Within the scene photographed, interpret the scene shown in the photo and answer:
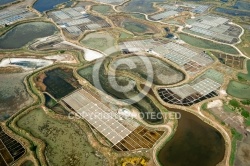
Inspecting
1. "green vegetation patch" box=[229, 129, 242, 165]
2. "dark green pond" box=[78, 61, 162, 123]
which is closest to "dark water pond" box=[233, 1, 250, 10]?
"dark green pond" box=[78, 61, 162, 123]

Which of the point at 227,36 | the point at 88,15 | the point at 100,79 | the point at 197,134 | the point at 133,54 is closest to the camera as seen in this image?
the point at 197,134

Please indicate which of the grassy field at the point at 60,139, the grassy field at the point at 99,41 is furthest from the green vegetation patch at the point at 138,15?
the grassy field at the point at 60,139

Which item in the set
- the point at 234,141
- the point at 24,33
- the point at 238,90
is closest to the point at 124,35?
the point at 24,33

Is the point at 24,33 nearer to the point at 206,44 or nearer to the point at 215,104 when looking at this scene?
the point at 206,44

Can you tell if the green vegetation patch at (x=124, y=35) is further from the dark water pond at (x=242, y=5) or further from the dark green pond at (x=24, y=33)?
the dark water pond at (x=242, y=5)

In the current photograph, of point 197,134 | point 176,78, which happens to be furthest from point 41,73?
point 197,134

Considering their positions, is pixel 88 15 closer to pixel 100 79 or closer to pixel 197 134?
pixel 100 79

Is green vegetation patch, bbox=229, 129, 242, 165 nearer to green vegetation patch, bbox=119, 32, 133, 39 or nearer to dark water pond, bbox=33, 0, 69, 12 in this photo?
green vegetation patch, bbox=119, 32, 133, 39
